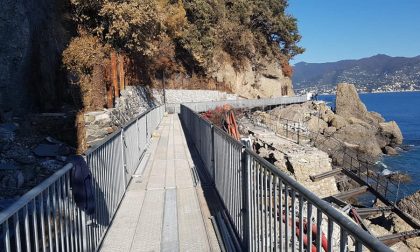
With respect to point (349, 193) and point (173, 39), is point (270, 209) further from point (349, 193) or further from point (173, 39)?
point (173, 39)

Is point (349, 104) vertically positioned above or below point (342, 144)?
above

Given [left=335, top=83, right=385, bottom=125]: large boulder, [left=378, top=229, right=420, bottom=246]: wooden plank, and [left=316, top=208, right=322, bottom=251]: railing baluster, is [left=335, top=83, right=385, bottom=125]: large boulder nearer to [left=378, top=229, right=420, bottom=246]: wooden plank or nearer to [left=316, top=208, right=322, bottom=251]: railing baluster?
[left=378, top=229, right=420, bottom=246]: wooden plank

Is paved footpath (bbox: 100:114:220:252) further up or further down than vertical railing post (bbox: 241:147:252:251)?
further down

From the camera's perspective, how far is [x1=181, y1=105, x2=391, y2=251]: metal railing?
2277 millimetres

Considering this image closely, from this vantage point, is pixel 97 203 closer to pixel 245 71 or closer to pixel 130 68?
pixel 130 68

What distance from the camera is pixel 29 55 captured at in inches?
552

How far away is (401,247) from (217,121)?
1200 cm

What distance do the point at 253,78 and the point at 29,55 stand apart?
154ft

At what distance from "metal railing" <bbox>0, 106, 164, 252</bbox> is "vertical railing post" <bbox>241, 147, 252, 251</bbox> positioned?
1887 mm

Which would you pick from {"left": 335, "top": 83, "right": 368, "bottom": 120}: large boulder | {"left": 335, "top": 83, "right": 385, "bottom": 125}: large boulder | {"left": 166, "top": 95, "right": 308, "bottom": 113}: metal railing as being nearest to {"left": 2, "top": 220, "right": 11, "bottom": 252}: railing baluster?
{"left": 166, "top": 95, "right": 308, "bottom": 113}: metal railing

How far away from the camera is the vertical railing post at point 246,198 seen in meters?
4.40

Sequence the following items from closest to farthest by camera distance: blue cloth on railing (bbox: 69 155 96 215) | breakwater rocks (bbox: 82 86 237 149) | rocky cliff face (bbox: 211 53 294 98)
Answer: blue cloth on railing (bbox: 69 155 96 215), breakwater rocks (bbox: 82 86 237 149), rocky cliff face (bbox: 211 53 294 98)

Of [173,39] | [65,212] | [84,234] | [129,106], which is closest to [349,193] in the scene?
[129,106]

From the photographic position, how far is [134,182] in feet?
27.8
